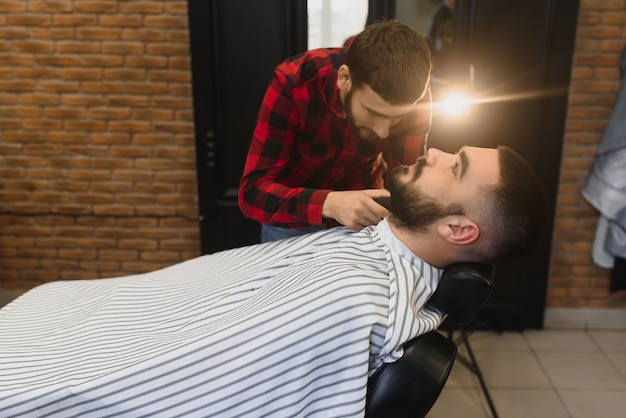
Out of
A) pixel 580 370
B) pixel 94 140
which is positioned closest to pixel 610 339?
pixel 580 370

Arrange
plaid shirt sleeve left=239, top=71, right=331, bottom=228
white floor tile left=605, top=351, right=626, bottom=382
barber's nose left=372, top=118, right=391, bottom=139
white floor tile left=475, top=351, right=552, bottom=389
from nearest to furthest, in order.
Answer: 1. barber's nose left=372, top=118, right=391, bottom=139
2. plaid shirt sleeve left=239, top=71, right=331, bottom=228
3. white floor tile left=475, top=351, right=552, bottom=389
4. white floor tile left=605, top=351, right=626, bottom=382

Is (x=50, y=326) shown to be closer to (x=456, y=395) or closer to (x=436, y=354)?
(x=436, y=354)

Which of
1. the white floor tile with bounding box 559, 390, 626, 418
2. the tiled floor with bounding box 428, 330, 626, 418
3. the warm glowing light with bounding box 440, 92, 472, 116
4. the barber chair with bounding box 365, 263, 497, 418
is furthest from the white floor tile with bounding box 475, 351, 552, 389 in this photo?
the barber chair with bounding box 365, 263, 497, 418

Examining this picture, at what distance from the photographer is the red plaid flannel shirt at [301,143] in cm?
165

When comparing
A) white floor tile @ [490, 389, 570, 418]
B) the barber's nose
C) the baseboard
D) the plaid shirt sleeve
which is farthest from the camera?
the baseboard

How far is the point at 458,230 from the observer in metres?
1.26

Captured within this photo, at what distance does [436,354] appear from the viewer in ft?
3.68

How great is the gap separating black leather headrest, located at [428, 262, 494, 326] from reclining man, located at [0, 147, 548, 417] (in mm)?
35

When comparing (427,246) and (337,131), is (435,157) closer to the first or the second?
(427,246)

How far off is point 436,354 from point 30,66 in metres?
2.67

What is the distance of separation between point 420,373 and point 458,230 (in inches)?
12.9

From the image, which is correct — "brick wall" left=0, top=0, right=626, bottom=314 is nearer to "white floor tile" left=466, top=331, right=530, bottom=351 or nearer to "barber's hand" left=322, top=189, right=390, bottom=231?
"white floor tile" left=466, top=331, right=530, bottom=351

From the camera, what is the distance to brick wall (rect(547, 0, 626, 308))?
2.79m

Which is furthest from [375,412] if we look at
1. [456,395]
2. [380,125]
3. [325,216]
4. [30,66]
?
[30,66]
